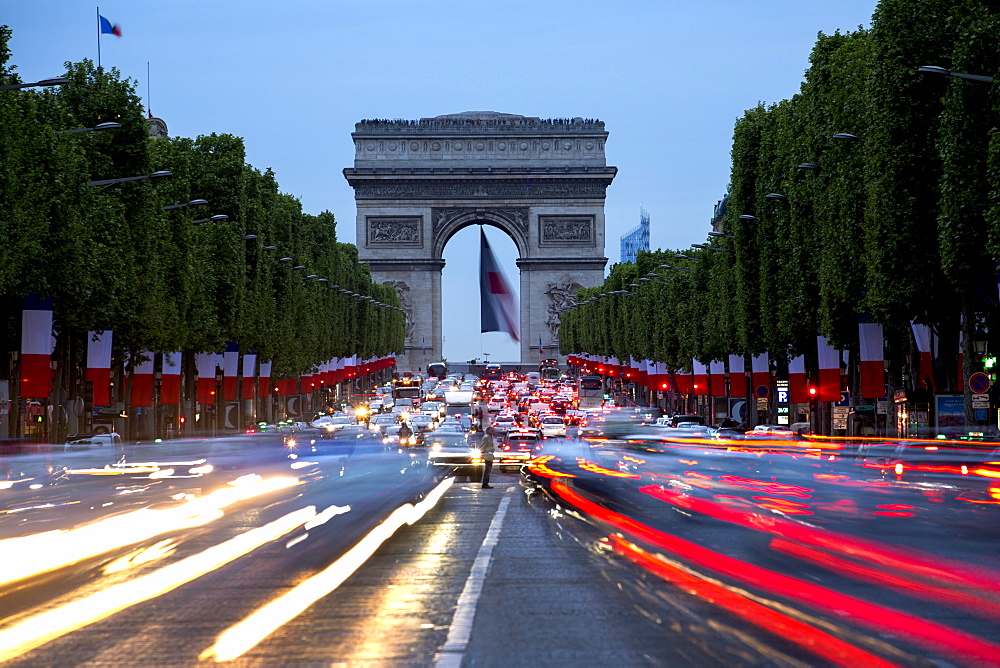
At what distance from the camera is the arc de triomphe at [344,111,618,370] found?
17650 cm

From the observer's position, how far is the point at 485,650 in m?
11.2

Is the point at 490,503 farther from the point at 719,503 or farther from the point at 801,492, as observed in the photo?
the point at 801,492

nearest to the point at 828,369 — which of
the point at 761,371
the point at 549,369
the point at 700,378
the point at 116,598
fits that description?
the point at 761,371

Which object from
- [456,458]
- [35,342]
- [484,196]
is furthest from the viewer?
[484,196]

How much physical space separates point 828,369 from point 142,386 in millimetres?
27224

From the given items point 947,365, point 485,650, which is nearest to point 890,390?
point 947,365

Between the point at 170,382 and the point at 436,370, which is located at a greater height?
the point at 436,370

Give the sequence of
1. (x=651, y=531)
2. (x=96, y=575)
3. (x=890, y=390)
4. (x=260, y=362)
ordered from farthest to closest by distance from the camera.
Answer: (x=260, y=362), (x=890, y=390), (x=651, y=531), (x=96, y=575)

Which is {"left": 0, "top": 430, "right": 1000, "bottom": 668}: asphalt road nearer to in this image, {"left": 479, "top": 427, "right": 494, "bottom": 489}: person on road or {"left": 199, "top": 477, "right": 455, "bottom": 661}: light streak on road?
{"left": 199, "top": 477, "right": 455, "bottom": 661}: light streak on road

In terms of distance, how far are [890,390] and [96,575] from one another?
41346 millimetres

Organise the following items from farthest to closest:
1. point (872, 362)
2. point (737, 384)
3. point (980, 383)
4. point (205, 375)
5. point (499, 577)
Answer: point (737, 384) → point (205, 375) → point (872, 362) → point (980, 383) → point (499, 577)

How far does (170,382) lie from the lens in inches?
2520

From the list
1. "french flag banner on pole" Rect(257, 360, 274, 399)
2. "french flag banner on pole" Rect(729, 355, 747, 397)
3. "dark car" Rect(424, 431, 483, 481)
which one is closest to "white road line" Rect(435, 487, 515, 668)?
"dark car" Rect(424, 431, 483, 481)

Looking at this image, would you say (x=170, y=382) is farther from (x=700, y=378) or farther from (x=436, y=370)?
(x=436, y=370)
